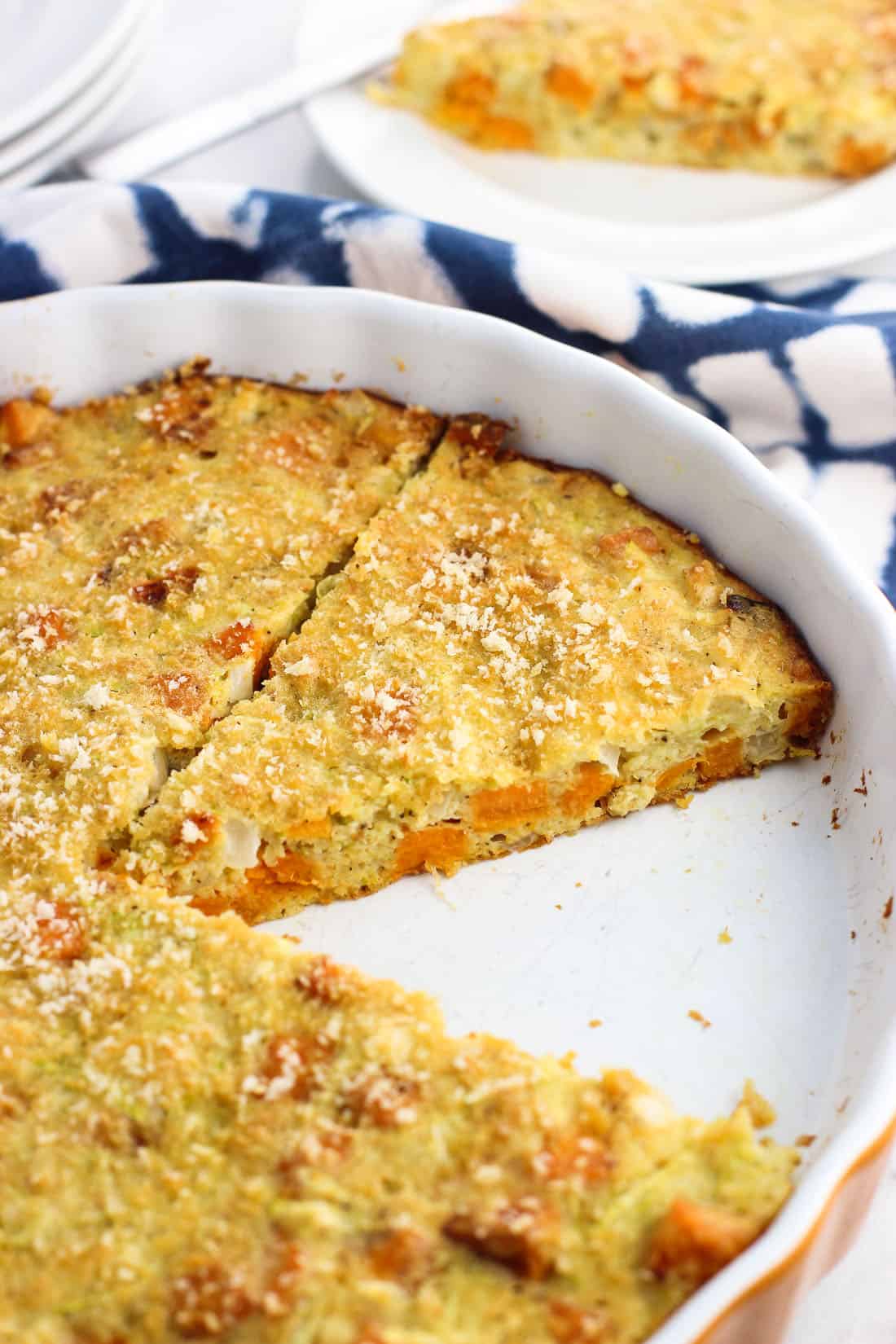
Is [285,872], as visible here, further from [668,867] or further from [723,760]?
[723,760]

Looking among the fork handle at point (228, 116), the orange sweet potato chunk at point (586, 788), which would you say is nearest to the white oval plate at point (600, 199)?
the fork handle at point (228, 116)

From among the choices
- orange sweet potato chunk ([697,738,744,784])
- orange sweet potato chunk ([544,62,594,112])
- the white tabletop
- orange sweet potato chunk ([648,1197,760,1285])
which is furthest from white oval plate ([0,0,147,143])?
orange sweet potato chunk ([648,1197,760,1285])

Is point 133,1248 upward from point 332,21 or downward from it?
downward

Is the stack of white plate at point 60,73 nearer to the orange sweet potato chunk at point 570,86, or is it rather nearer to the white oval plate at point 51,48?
the white oval plate at point 51,48

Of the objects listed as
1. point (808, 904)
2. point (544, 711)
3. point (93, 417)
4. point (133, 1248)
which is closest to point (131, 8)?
point (93, 417)

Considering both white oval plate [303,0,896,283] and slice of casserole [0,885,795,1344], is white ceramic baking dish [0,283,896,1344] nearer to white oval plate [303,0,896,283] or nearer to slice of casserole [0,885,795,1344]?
slice of casserole [0,885,795,1344]

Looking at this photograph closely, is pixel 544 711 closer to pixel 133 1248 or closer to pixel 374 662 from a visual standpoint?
pixel 374 662

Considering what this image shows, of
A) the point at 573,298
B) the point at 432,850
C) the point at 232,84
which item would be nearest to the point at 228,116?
the point at 232,84
